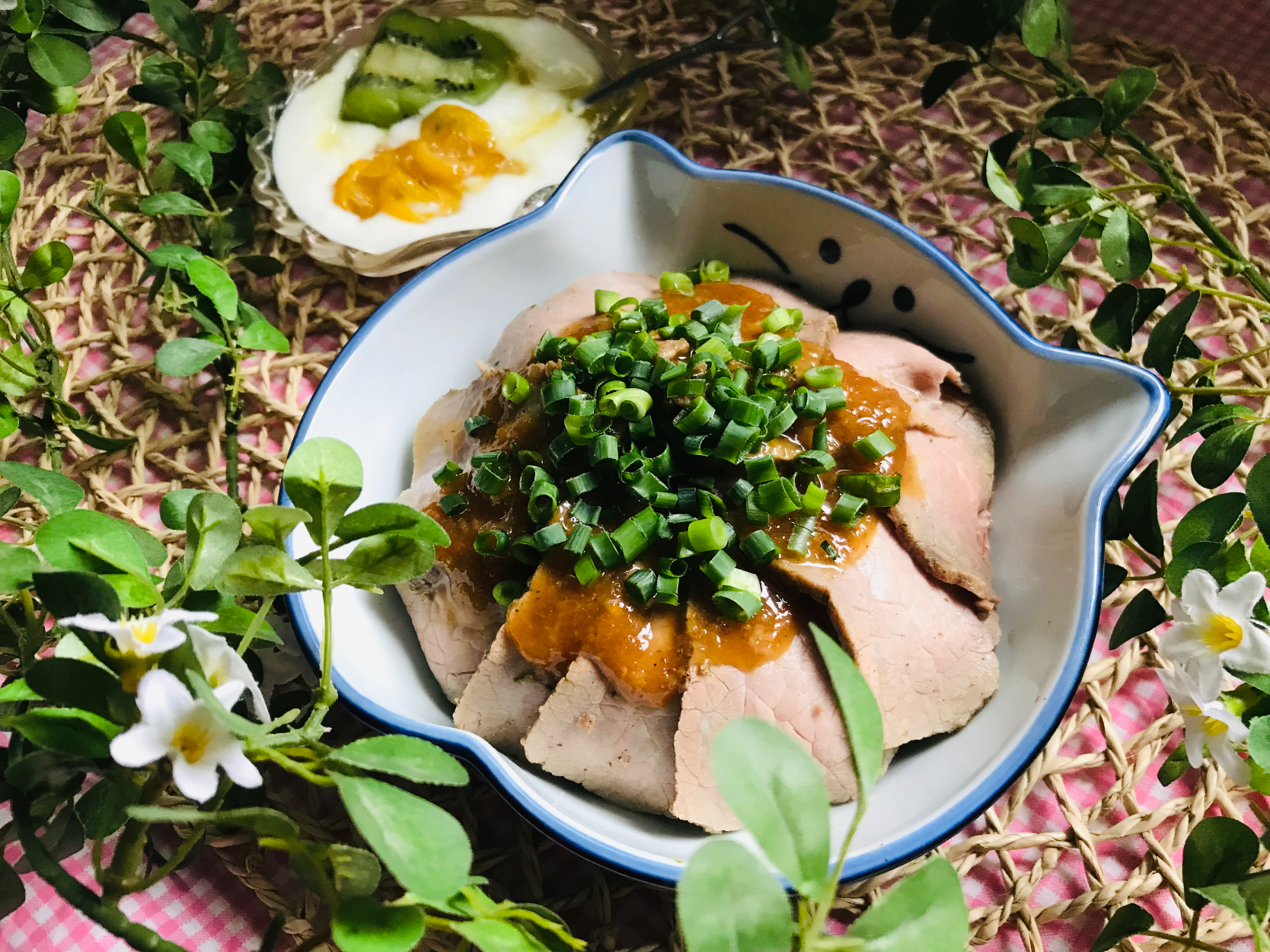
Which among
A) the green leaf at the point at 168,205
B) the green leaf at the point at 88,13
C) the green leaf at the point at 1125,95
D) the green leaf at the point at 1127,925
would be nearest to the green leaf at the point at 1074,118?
the green leaf at the point at 1125,95

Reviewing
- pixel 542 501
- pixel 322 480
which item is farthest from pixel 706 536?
pixel 322 480

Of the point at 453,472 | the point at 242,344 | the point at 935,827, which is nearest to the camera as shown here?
the point at 935,827

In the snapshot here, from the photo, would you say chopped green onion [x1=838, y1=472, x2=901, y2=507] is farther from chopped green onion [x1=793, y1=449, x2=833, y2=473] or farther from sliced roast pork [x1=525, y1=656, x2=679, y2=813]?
sliced roast pork [x1=525, y1=656, x2=679, y2=813]

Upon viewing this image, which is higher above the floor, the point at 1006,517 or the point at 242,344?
the point at 1006,517

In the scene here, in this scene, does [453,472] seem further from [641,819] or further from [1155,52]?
[1155,52]

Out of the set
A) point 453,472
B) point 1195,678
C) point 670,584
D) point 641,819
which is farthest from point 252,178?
point 1195,678

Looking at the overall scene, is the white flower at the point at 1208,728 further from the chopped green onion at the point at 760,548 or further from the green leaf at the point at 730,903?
the green leaf at the point at 730,903

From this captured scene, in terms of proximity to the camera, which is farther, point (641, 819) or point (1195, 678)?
point (641, 819)
